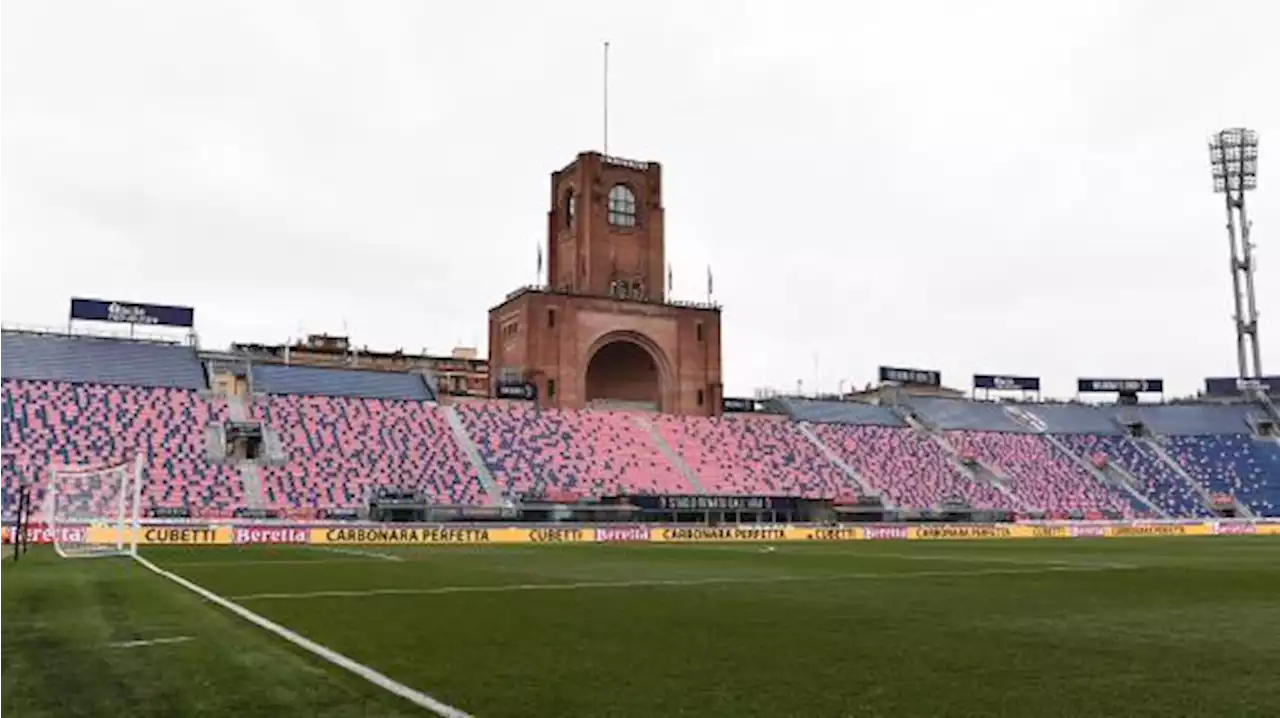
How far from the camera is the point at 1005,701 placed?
8.41 m

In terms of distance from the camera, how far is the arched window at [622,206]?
306ft

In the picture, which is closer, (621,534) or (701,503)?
(621,534)

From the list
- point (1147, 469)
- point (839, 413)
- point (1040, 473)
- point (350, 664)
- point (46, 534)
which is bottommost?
point (46, 534)

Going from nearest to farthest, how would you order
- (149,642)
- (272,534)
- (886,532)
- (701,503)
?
(149,642) < (272,534) < (886,532) < (701,503)

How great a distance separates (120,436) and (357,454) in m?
13.8

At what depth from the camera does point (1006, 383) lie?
360ft

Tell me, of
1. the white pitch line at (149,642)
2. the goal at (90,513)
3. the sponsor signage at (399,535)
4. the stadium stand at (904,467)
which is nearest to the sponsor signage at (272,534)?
the sponsor signage at (399,535)

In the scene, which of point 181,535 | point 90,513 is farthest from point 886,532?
point 90,513

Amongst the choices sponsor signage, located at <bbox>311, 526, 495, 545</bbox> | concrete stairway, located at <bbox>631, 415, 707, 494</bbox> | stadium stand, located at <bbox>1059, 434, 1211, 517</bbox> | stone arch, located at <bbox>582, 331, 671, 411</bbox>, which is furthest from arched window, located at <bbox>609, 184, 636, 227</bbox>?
stadium stand, located at <bbox>1059, 434, 1211, 517</bbox>

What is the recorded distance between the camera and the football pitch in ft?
27.7

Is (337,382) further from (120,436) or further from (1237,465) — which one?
(1237,465)

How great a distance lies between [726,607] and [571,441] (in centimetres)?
6110

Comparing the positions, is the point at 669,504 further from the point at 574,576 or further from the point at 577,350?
the point at 574,576

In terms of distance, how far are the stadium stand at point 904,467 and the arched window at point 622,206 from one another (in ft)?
79.7
